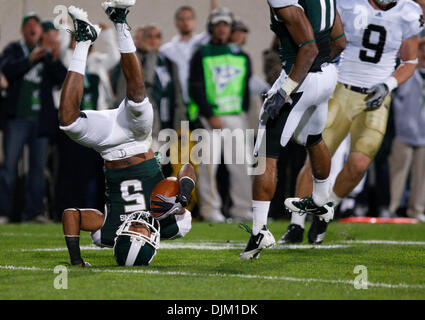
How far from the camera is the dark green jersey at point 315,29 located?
17.1ft

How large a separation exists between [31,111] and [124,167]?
14.2ft

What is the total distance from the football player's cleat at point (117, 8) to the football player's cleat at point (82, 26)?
0.17m

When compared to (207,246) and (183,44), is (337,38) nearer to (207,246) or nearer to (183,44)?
(207,246)

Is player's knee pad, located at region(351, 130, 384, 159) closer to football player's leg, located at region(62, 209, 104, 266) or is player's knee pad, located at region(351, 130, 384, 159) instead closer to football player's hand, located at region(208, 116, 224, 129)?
football player's leg, located at region(62, 209, 104, 266)

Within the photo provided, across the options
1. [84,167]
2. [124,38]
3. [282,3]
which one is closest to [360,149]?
[282,3]

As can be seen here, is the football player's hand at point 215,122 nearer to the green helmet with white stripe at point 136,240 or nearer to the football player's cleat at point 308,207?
the football player's cleat at point 308,207

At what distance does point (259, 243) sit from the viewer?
16.7 feet

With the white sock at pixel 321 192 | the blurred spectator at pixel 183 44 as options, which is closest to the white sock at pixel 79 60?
the white sock at pixel 321 192

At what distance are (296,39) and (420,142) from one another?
206 inches

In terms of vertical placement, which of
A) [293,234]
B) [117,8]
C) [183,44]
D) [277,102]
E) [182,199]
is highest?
[117,8]

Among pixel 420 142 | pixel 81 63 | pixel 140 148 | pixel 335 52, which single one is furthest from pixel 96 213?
pixel 420 142

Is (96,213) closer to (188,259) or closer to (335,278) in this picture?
(188,259)

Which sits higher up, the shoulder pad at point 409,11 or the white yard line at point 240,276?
the shoulder pad at point 409,11
